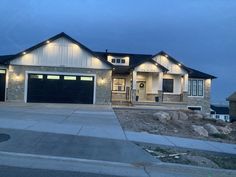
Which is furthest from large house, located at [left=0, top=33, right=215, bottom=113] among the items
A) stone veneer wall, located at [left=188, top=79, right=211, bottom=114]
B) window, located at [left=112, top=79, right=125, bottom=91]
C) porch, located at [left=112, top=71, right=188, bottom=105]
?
stone veneer wall, located at [left=188, top=79, right=211, bottom=114]

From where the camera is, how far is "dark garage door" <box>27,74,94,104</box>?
31.9 meters

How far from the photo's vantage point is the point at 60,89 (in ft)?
105

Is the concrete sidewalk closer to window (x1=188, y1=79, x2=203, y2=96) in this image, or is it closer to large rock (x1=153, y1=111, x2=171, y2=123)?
large rock (x1=153, y1=111, x2=171, y2=123)

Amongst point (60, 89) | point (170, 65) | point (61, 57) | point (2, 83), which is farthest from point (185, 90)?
point (2, 83)

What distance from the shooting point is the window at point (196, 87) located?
39625 mm

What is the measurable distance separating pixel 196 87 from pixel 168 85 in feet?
13.7

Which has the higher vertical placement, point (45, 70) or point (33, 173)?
point (45, 70)

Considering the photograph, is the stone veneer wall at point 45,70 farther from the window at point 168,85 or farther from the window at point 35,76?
the window at point 168,85

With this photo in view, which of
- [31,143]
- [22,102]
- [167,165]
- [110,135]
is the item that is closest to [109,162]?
[167,165]

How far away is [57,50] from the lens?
3238 cm

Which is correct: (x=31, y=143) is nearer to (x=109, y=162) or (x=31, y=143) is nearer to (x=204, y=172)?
(x=109, y=162)

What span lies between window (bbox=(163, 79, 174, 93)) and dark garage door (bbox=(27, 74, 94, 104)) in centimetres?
886

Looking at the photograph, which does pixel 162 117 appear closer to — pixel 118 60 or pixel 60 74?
pixel 60 74

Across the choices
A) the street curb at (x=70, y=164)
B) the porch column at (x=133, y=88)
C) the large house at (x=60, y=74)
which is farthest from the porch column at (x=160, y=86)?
the street curb at (x=70, y=164)
